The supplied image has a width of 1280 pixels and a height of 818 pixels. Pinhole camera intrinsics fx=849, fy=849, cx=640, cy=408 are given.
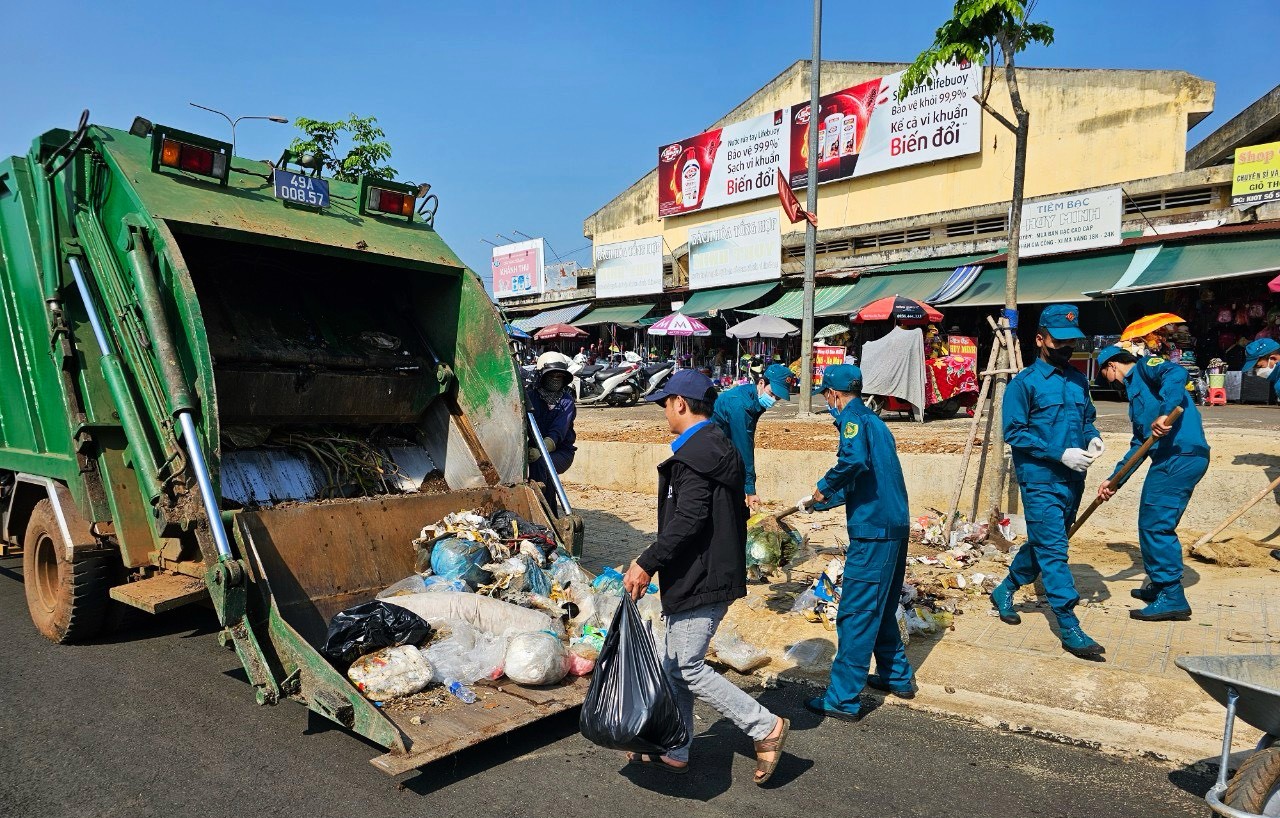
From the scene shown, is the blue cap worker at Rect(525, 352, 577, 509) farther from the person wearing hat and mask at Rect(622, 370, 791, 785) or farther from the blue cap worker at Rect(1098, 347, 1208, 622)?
the blue cap worker at Rect(1098, 347, 1208, 622)

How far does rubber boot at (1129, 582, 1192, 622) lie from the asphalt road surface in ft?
5.82

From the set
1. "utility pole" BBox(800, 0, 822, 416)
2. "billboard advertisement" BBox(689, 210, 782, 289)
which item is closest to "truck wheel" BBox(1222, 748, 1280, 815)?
"utility pole" BBox(800, 0, 822, 416)

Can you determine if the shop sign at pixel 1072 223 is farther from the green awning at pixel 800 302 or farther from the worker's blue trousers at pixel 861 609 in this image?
the worker's blue trousers at pixel 861 609

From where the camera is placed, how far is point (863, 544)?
369 cm

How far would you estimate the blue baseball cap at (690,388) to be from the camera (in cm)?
309

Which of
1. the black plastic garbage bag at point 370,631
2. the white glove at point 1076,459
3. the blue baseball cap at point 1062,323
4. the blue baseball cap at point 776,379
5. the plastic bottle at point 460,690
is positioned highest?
the blue baseball cap at point 1062,323

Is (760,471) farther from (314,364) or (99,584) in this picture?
(99,584)

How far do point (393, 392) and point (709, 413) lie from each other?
2908 millimetres

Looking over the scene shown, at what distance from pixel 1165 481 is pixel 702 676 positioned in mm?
3350

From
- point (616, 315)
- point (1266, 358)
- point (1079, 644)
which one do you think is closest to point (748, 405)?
point (1079, 644)

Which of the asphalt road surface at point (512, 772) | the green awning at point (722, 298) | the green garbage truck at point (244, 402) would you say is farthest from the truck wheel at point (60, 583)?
the green awning at point (722, 298)

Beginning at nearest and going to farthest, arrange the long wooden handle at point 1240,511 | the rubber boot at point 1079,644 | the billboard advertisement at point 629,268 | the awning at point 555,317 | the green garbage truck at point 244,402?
the green garbage truck at point 244,402 < the rubber boot at point 1079,644 < the long wooden handle at point 1240,511 < the billboard advertisement at point 629,268 < the awning at point 555,317

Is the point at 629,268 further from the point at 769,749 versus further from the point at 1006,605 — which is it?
the point at 769,749

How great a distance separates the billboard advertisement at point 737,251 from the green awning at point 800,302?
707mm
